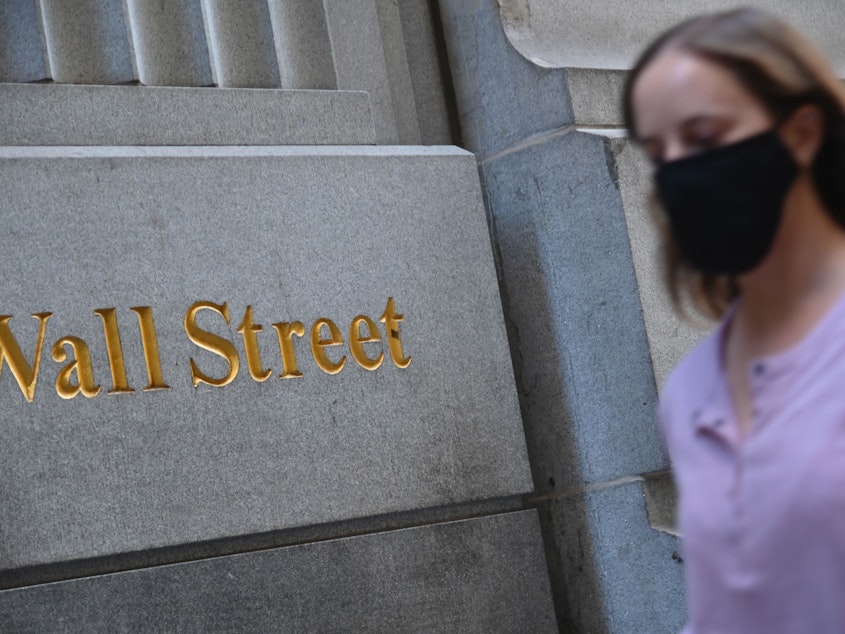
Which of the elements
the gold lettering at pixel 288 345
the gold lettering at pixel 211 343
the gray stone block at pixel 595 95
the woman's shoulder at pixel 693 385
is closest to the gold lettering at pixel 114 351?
the gold lettering at pixel 211 343

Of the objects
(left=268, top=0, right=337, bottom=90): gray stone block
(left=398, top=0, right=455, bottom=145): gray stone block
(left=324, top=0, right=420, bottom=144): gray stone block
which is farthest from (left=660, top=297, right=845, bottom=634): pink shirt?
(left=398, top=0, right=455, bottom=145): gray stone block

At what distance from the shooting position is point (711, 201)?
149 cm

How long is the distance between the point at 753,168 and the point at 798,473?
13.6 inches

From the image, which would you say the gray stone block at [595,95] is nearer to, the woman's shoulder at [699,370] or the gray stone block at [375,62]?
the gray stone block at [375,62]

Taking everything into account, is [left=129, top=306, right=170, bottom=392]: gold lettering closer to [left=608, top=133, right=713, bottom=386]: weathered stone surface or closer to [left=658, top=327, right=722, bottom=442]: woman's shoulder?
[left=608, top=133, right=713, bottom=386]: weathered stone surface

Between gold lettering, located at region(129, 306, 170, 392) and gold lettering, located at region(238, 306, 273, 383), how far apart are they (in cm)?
34

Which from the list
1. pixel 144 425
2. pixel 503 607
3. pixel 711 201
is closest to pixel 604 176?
pixel 503 607

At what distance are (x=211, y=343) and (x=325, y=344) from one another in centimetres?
47

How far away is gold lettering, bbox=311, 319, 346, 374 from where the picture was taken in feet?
16.4

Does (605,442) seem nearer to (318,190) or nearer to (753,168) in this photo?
(318,190)

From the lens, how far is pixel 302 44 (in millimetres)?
5574

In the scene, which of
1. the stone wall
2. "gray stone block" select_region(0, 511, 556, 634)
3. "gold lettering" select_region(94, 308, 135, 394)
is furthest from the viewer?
"gold lettering" select_region(94, 308, 135, 394)

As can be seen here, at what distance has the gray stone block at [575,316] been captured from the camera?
5.31 metres

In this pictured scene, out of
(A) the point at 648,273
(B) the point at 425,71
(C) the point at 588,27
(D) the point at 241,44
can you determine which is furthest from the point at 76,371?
(C) the point at 588,27
